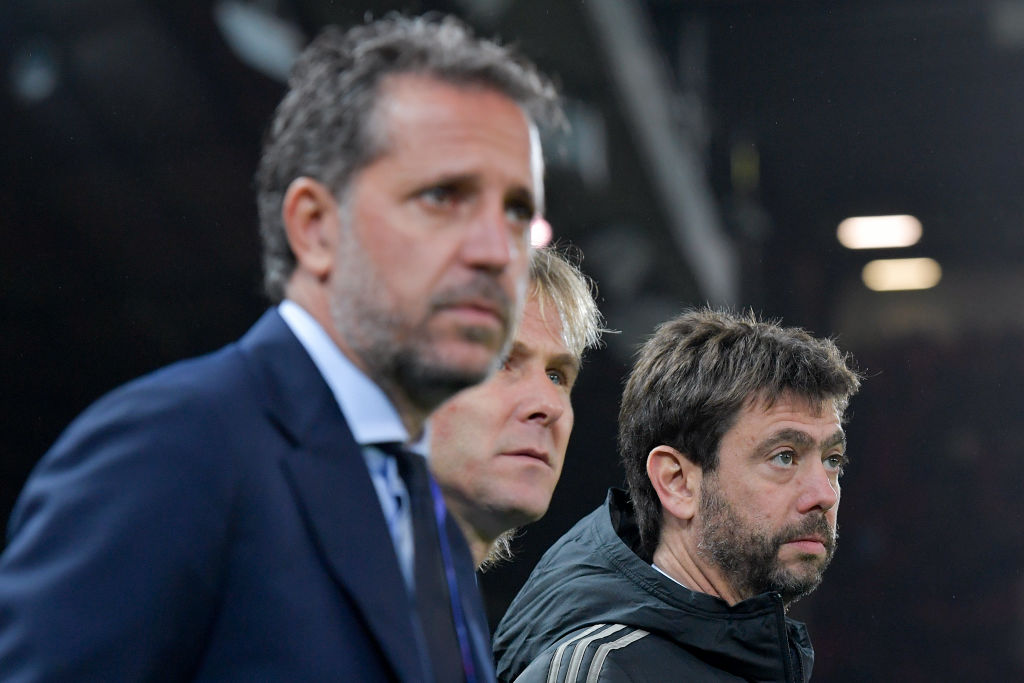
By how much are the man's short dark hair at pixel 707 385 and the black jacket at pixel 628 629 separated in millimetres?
193

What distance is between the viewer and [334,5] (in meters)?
3.14

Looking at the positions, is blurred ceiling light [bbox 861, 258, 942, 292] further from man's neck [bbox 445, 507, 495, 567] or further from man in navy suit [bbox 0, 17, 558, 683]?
man in navy suit [bbox 0, 17, 558, 683]

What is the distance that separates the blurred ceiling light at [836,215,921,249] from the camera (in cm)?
346

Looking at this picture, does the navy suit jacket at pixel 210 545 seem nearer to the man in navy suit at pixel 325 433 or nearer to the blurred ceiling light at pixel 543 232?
the man in navy suit at pixel 325 433

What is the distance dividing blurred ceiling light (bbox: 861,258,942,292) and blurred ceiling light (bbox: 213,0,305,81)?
173 cm

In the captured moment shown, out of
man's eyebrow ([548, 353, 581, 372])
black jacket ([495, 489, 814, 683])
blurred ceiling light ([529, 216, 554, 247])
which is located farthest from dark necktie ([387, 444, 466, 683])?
blurred ceiling light ([529, 216, 554, 247])

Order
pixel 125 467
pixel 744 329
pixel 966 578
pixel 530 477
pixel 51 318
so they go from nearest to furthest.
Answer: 1. pixel 125 467
2. pixel 530 477
3. pixel 744 329
4. pixel 51 318
5. pixel 966 578

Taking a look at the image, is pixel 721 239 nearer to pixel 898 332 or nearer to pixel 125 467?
pixel 898 332

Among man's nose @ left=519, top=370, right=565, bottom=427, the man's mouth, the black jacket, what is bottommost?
the black jacket

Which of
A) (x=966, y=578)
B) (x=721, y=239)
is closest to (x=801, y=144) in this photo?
(x=721, y=239)

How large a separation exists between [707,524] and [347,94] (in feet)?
4.14

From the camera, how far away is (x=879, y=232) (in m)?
3.46

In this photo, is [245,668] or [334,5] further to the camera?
[334,5]

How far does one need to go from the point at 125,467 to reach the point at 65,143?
92.8 inches
